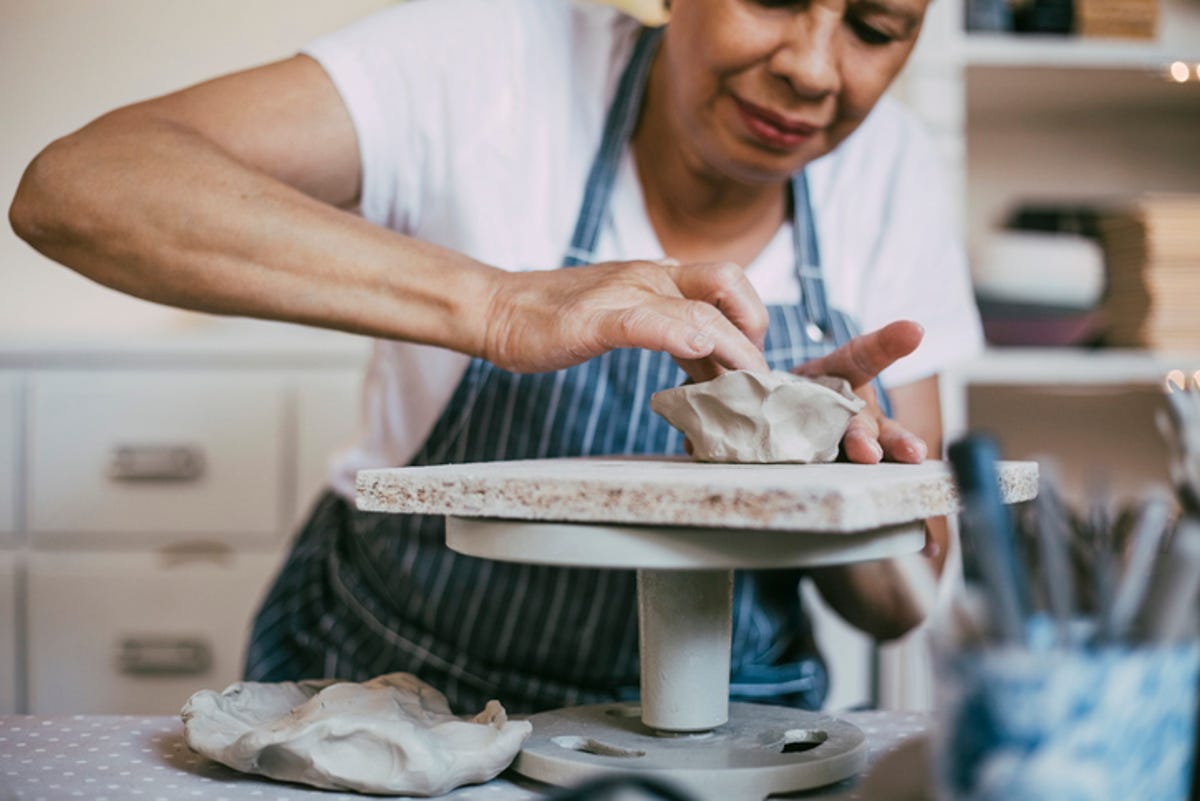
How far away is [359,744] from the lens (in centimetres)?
61

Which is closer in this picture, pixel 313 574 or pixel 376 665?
pixel 376 665

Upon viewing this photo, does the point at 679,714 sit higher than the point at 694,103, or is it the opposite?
the point at 694,103

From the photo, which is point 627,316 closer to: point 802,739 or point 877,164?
point 802,739

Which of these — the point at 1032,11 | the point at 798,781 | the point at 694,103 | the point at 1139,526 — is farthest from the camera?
the point at 1032,11

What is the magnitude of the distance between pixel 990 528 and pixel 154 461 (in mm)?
1727

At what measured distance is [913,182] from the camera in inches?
49.9

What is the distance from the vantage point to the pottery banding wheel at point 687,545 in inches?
22.1

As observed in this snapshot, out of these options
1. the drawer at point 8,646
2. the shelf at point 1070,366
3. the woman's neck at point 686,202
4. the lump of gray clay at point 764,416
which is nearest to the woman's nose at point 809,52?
the woman's neck at point 686,202

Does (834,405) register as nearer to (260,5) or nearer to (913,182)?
(913,182)

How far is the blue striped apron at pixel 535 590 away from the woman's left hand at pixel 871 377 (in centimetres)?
13

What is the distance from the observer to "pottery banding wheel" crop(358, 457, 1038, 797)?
562 millimetres

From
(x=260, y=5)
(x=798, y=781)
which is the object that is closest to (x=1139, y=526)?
(x=798, y=781)

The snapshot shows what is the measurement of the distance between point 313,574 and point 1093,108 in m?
1.59

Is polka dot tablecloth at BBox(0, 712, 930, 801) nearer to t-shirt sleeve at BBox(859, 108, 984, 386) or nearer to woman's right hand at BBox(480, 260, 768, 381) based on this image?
woman's right hand at BBox(480, 260, 768, 381)
